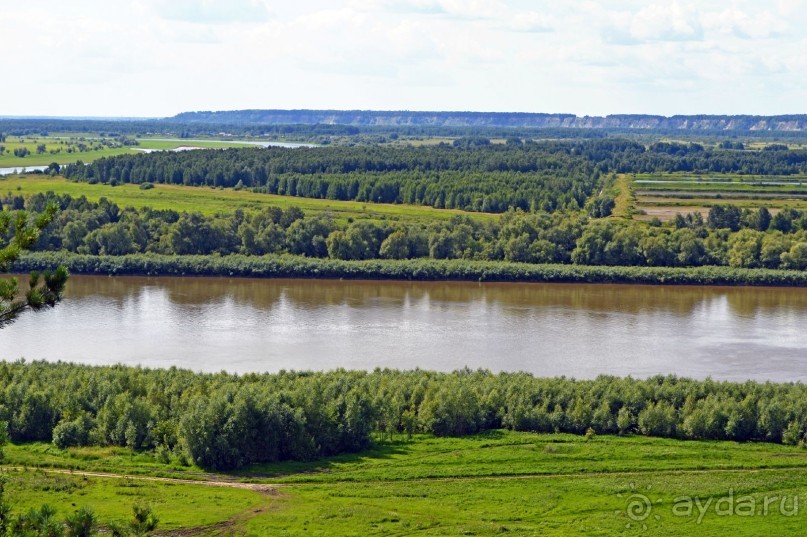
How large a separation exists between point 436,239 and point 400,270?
4.60 m

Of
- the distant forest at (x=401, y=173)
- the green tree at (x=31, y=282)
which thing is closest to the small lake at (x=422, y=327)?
the distant forest at (x=401, y=173)

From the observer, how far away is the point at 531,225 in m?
60.7

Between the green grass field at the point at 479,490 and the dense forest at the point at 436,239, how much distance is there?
2934cm

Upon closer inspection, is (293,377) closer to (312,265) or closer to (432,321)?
(432,321)

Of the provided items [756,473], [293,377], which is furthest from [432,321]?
[756,473]

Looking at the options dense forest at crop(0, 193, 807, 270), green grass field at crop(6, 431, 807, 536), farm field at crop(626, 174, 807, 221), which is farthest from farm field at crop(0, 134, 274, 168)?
green grass field at crop(6, 431, 807, 536)

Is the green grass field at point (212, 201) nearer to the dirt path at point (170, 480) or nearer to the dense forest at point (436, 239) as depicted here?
→ the dense forest at point (436, 239)

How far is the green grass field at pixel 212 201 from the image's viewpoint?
6900 centimetres

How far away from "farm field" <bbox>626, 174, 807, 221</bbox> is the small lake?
2117 cm

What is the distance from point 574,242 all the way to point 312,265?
623 inches

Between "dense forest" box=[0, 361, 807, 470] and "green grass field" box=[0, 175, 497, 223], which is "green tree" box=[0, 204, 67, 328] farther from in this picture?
"green grass field" box=[0, 175, 497, 223]

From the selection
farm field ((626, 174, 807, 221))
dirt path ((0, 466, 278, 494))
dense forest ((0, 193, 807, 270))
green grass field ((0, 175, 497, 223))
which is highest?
farm field ((626, 174, 807, 221))

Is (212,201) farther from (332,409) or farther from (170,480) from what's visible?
(170,480)

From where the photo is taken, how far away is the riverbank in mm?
54531
